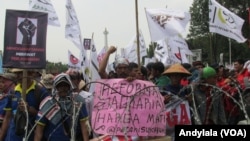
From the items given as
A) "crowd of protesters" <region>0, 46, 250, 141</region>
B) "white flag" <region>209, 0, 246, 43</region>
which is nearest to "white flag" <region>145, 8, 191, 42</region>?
"white flag" <region>209, 0, 246, 43</region>

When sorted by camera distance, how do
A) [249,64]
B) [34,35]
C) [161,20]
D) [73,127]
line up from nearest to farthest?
[73,127]
[34,35]
[249,64]
[161,20]

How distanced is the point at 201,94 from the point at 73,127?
6.24ft

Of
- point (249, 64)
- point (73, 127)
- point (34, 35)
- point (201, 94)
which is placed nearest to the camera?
point (73, 127)

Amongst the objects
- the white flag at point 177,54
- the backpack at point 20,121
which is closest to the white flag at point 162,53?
the white flag at point 177,54

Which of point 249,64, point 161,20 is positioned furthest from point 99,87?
point 161,20

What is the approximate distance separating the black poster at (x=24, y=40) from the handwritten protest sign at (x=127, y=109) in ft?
2.67

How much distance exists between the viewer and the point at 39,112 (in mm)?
4824

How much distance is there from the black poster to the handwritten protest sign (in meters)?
0.81

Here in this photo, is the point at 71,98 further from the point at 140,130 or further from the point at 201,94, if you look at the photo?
the point at 201,94

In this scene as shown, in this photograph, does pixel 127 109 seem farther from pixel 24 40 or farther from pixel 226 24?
pixel 226 24

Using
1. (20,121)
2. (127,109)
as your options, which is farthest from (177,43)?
(20,121)

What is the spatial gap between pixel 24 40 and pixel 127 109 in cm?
145

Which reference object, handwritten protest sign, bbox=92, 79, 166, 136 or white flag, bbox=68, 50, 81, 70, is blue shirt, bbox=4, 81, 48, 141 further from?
white flag, bbox=68, 50, 81, 70

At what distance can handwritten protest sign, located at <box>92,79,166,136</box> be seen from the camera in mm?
4863
